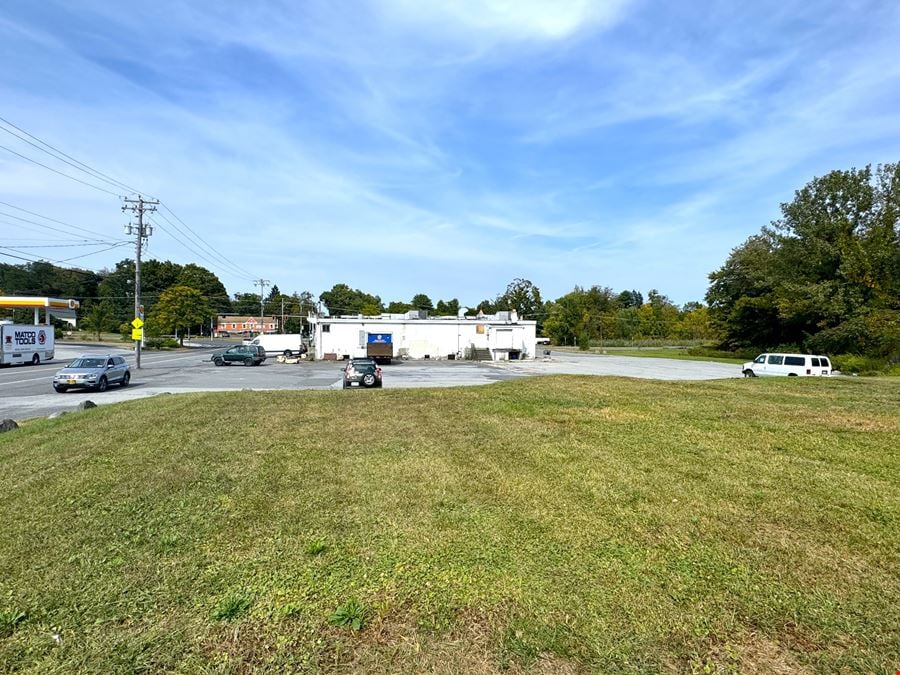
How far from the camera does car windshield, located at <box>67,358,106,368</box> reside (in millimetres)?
20766

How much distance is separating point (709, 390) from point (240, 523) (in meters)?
11.5

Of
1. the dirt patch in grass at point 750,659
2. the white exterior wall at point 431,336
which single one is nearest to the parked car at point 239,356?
the white exterior wall at point 431,336

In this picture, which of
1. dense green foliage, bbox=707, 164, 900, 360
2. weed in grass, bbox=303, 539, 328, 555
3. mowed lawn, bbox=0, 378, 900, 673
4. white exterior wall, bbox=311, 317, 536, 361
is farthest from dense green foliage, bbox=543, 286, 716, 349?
weed in grass, bbox=303, 539, 328, 555

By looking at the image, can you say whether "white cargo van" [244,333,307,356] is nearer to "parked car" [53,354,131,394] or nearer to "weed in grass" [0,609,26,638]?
"parked car" [53,354,131,394]

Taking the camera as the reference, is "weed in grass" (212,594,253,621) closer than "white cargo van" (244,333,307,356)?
Yes

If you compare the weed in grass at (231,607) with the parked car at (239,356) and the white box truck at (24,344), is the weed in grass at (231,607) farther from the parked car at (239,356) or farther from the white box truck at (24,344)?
the white box truck at (24,344)

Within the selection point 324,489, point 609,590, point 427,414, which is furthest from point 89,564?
point 427,414

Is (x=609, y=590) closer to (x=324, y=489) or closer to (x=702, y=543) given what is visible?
(x=702, y=543)

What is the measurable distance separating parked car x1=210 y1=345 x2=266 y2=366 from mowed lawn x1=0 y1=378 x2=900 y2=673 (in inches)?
1163

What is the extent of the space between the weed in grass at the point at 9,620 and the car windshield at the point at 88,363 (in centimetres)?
2148

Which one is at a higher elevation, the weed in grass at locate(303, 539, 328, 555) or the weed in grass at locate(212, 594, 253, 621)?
the weed in grass at locate(303, 539, 328, 555)

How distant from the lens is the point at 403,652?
2908mm

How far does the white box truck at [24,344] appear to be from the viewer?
107 ft

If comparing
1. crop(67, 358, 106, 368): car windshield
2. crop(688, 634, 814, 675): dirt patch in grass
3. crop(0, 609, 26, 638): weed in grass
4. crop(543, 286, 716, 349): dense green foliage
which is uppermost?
crop(543, 286, 716, 349): dense green foliage
